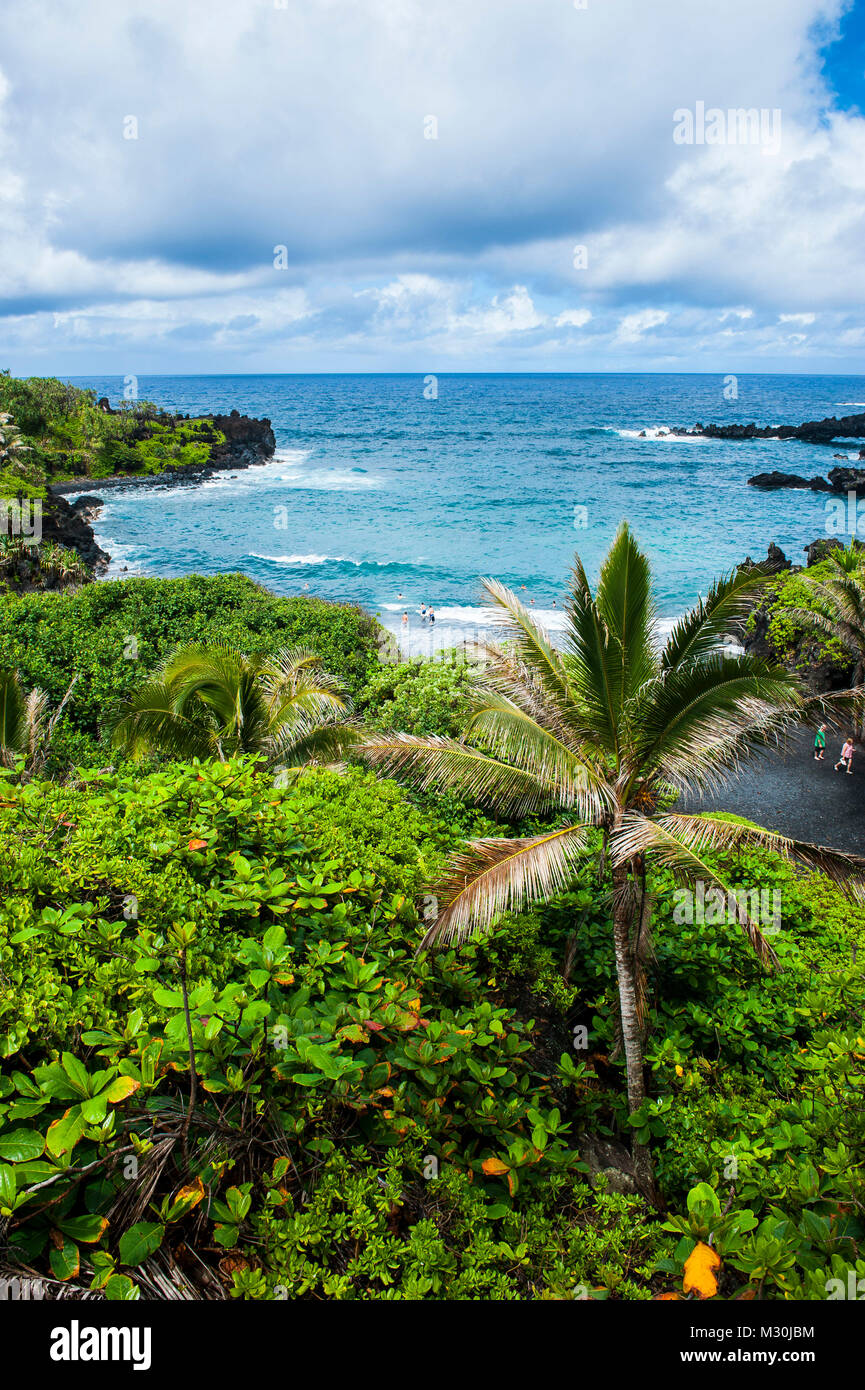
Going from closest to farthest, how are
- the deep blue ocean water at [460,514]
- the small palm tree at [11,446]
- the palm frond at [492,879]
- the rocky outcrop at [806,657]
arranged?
the palm frond at [492,879], the rocky outcrop at [806,657], the deep blue ocean water at [460,514], the small palm tree at [11,446]

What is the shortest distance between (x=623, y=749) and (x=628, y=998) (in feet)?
7.64

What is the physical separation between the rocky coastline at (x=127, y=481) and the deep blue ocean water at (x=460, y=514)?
180 cm

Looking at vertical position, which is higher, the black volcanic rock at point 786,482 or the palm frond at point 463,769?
the black volcanic rock at point 786,482

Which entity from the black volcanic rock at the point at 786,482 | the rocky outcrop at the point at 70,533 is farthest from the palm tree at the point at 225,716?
the black volcanic rock at the point at 786,482

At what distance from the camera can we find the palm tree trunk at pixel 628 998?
619 cm

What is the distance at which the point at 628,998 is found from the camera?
6348 millimetres

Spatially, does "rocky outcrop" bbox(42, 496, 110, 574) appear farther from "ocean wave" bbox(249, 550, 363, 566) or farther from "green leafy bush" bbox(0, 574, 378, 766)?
"green leafy bush" bbox(0, 574, 378, 766)

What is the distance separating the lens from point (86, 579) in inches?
1243

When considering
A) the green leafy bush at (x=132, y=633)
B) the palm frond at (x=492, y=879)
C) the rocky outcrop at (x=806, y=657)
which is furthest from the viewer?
the rocky outcrop at (x=806, y=657)

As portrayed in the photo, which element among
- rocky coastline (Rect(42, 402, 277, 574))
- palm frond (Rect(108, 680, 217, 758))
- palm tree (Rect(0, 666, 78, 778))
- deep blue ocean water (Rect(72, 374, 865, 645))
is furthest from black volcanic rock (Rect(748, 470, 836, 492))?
palm tree (Rect(0, 666, 78, 778))

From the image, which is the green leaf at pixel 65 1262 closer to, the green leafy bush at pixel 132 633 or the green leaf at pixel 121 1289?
the green leaf at pixel 121 1289

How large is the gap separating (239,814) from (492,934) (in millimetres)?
2783

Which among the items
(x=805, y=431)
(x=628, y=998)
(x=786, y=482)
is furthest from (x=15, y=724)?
(x=805, y=431)

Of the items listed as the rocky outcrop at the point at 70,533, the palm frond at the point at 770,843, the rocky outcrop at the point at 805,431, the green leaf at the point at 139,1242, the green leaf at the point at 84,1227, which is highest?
the rocky outcrop at the point at 805,431
